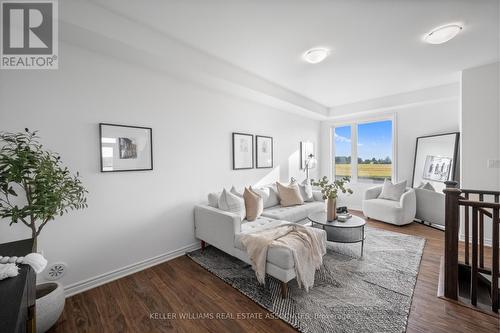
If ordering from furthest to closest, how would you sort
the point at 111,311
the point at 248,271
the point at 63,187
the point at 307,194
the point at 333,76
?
the point at 307,194, the point at 333,76, the point at 248,271, the point at 111,311, the point at 63,187

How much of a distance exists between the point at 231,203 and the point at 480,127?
3.99 meters

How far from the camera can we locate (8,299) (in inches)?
30.3

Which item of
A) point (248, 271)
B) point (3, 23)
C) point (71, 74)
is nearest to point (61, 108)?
point (71, 74)

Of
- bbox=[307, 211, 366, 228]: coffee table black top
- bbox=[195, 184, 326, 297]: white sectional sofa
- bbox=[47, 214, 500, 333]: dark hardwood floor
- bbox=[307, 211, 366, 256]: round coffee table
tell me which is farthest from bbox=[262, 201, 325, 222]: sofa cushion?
bbox=[47, 214, 500, 333]: dark hardwood floor

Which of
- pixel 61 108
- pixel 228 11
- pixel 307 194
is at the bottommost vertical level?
pixel 307 194

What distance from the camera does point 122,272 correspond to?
2.47 meters

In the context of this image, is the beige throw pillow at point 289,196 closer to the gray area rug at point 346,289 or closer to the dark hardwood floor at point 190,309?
the gray area rug at point 346,289

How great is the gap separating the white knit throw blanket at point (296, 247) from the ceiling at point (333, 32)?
226cm

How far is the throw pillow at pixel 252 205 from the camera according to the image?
308 cm

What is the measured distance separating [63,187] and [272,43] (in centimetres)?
265

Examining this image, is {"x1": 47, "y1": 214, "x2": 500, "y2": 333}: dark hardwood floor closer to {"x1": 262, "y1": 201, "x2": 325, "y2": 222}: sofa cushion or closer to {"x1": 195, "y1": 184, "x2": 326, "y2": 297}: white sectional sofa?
{"x1": 195, "y1": 184, "x2": 326, "y2": 297}: white sectional sofa

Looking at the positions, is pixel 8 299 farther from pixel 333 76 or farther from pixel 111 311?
pixel 333 76

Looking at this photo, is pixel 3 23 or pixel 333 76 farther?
pixel 333 76

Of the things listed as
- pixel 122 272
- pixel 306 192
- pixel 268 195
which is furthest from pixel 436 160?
pixel 122 272
